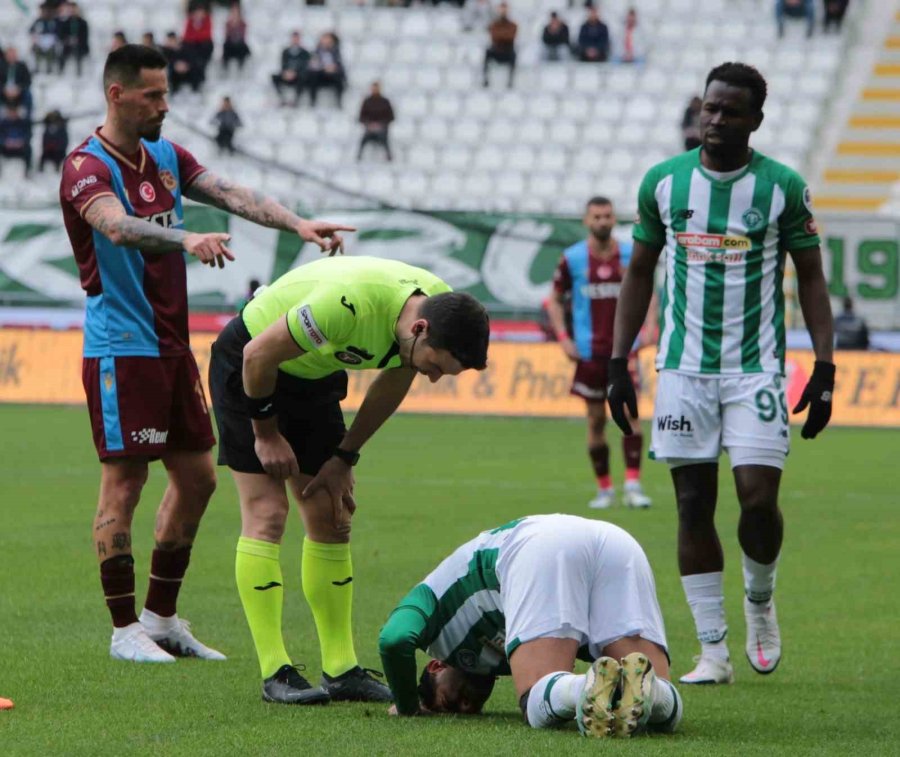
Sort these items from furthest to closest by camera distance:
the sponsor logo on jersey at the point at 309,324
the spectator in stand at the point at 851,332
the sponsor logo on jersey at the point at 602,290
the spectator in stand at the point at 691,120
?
the spectator in stand at the point at 691,120
the spectator in stand at the point at 851,332
the sponsor logo on jersey at the point at 602,290
the sponsor logo on jersey at the point at 309,324

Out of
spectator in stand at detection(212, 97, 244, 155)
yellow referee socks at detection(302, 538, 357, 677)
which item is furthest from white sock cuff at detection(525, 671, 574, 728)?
spectator in stand at detection(212, 97, 244, 155)

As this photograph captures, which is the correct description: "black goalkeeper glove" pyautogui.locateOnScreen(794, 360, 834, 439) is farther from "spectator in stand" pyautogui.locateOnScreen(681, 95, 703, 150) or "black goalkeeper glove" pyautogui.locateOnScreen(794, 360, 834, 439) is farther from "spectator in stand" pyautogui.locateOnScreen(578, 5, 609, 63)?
"spectator in stand" pyautogui.locateOnScreen(578, 5, 609, 63)

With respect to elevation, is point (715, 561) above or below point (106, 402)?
below

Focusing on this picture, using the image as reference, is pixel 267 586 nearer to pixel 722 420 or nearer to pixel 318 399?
pixel 318 399

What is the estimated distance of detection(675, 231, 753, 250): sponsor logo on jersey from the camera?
6.77 meters

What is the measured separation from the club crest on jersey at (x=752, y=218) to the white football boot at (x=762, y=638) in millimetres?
1459

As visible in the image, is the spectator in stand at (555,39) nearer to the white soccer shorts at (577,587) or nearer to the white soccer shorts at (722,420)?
the white soccer shorts at (722,420)

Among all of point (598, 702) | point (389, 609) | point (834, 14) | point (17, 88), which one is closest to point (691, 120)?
point (834, 14)

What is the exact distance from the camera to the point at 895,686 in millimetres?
6539

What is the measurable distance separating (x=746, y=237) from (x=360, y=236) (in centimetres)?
1907

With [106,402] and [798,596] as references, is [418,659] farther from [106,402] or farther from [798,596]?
[798,596]

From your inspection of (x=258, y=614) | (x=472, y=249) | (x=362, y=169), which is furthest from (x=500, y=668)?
(x=362, y=169)

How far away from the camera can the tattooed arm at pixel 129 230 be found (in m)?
6.35

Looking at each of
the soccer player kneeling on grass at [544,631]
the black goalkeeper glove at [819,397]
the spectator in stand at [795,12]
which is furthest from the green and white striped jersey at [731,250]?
the spectator in stand at [795,12]
